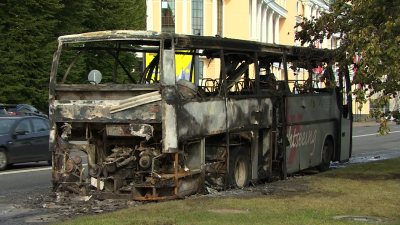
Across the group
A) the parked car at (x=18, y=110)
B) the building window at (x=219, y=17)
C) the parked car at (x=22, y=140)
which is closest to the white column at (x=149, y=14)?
the building window at (x=219, y=17)

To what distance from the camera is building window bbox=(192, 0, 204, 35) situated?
5253cm

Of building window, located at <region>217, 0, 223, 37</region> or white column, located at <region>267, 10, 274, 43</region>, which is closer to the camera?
building window, located at <region>217, 0, 223, 37</region>

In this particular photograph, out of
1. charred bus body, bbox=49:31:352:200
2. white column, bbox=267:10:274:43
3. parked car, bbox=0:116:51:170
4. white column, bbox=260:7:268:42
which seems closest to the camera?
charred bus body, bbox=49:31:352:200

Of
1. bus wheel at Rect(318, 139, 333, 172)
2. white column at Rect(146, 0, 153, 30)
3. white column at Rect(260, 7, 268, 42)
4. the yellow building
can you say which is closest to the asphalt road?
bus wheel at Rect(318, 139, 333, 172)

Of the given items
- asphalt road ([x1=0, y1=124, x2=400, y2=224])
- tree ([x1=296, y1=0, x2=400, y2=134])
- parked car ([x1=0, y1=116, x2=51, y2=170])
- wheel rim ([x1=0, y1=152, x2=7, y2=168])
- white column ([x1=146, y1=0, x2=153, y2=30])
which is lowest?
asphalt road ([x1=0, y1=124, x2=400, y2=224])

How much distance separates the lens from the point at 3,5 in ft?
109

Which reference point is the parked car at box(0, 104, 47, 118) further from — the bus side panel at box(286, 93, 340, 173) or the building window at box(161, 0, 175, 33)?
the building window at box(161, 0, 175, 33)

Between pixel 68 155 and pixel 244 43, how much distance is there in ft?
14.8

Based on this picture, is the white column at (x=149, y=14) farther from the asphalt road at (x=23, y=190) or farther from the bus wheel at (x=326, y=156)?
the bus wheel at (x=326, y=156)

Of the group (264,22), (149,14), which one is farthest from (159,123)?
(264,22)

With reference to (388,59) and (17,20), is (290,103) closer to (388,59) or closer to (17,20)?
(388,59)

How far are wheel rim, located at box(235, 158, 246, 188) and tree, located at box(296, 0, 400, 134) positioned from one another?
9.19 feet

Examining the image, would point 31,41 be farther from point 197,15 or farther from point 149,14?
point 197,15

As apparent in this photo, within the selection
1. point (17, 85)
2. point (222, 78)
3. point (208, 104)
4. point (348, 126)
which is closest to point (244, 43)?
point (222, 78)
